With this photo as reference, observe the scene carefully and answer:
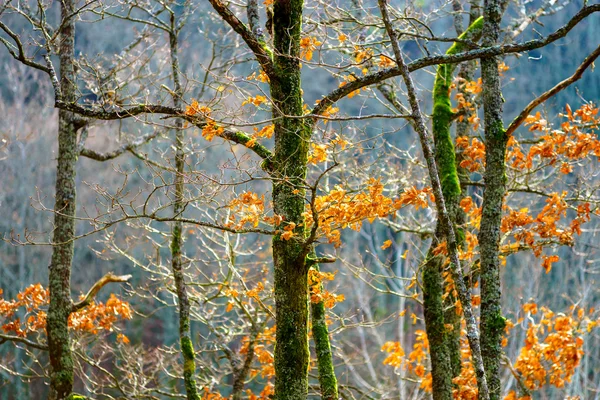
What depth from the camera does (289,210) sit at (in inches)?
179

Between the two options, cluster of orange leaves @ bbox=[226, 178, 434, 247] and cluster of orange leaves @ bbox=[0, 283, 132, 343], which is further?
cluster of orange leaves @ bbox=[0, 283, 132, 343]

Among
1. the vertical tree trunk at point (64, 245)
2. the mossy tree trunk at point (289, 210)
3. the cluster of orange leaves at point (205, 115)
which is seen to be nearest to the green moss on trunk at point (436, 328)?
the mossy tree trunk at point (289, 210)

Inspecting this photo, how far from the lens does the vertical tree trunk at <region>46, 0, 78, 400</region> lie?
6148 millimetres

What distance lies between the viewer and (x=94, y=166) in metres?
22.7

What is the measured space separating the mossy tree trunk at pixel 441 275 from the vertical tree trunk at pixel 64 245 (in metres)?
3.43

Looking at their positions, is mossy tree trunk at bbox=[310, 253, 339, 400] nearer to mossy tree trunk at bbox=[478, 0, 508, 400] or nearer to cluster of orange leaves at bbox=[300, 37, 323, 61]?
mossy tree trunk at bbox=[478, 0, 508, 400]

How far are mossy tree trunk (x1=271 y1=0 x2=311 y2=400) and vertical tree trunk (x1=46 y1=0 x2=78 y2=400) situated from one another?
2.50 meters

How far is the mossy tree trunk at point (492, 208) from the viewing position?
15.9 feet

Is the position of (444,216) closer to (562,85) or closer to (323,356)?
(562,85)

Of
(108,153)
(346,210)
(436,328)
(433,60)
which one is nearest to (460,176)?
(436,328)

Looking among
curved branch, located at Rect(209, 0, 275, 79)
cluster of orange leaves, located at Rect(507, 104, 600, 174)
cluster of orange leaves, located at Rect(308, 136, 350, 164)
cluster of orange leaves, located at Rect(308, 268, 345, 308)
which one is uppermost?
curved branch, located at Rect(209, 0, 275, 79)

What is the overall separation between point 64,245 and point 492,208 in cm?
399

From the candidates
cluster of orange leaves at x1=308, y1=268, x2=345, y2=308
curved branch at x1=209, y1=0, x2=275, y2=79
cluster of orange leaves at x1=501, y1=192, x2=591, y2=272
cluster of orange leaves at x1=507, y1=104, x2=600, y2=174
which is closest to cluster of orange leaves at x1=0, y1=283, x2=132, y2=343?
cluster of orange leaves at x1=308, y1=268, x2=345, y2=308

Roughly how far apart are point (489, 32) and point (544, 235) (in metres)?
1.71
